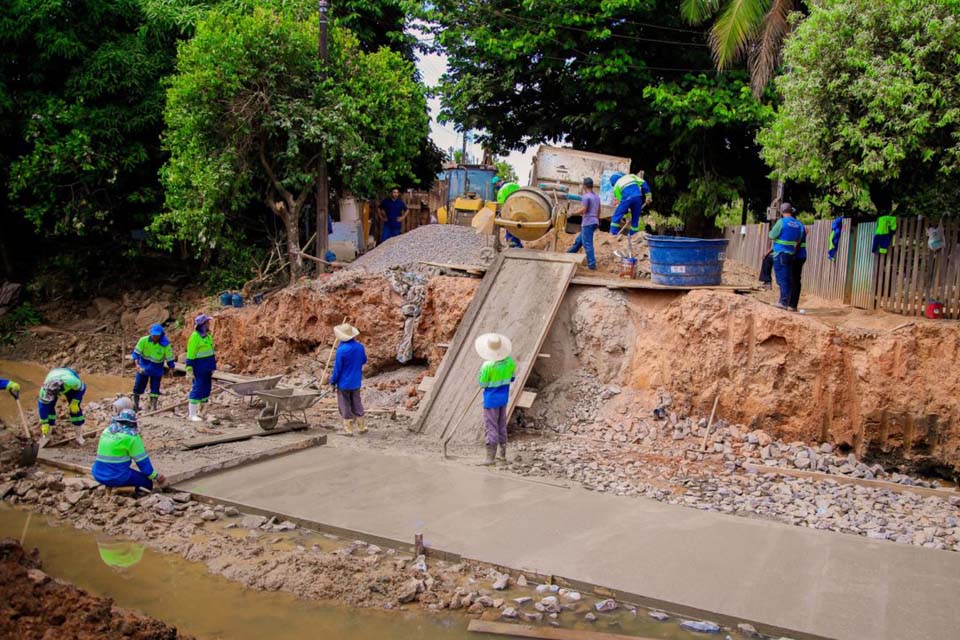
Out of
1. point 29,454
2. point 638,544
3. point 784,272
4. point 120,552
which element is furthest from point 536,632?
point 784,272

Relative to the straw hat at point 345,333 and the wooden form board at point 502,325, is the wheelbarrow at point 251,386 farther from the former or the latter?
the wooden form board at point 502,325

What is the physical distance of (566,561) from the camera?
22.6 feet

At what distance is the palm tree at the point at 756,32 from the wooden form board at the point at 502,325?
7.29 metres

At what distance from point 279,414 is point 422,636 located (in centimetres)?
596

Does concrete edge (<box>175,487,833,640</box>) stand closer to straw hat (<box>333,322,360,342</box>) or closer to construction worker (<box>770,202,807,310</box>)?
straw hat (<box>333,322,360,342</box>)

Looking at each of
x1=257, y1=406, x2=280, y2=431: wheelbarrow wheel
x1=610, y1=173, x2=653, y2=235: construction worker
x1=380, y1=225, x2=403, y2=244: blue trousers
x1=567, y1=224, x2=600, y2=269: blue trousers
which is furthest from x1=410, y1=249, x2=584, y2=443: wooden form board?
x1=380, y1=225, x2=403, y2=244: blue trousers

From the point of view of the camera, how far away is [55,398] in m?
10.4

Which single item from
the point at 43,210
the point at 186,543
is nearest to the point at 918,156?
the point at 186,543

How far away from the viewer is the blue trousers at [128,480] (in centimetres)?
822

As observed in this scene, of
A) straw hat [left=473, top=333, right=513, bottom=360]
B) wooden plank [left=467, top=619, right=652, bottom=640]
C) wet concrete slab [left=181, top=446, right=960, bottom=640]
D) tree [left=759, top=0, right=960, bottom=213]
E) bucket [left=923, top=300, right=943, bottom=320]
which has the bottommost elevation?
wooden plank [left=467, top=619, right=652, bottom=640]

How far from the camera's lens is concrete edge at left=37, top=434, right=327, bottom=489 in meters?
8.88

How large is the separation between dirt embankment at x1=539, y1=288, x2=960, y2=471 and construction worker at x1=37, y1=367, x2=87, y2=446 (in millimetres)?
7999

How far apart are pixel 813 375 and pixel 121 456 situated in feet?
29.8

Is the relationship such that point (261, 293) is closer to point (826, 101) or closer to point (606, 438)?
point (606, 438)
